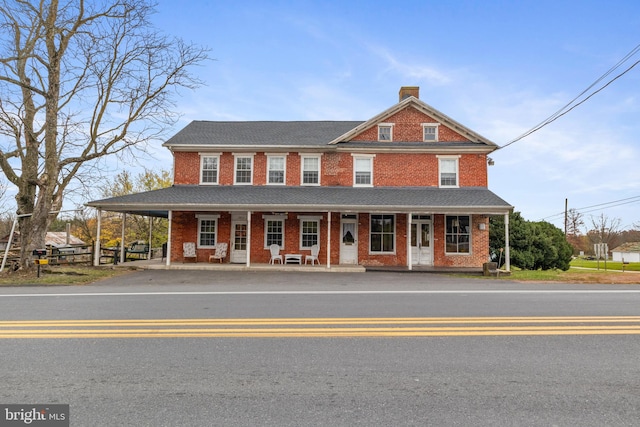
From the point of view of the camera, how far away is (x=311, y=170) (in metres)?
19.4

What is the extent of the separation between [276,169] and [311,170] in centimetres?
179

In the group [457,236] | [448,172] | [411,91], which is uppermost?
[411,91]

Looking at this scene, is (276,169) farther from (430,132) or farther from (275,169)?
(430,132)

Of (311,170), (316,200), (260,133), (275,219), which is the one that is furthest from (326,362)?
(260,133)

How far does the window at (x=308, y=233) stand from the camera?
18516 millimetres

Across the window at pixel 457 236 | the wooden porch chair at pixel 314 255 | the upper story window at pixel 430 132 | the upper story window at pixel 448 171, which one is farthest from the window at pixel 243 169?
the window at pixel 457 236

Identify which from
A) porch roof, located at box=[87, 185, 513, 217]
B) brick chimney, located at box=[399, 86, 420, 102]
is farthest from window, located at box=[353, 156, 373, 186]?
brick chimney, located at box=[399, 86, 420, 102]

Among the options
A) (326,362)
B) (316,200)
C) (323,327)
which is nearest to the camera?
(326,362)

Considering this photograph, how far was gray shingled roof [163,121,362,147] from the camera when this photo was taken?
1948cm

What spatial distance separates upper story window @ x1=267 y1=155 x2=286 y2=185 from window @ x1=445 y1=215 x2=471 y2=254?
843 cm

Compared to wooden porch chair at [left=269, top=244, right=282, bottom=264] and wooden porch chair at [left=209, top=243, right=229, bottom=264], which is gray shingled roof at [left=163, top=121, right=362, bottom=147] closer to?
wooden porch chair at [left=209, top=243, right=229, bottom=264]

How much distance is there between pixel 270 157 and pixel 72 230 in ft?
176

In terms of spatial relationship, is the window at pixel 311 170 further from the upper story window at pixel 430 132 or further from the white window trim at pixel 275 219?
the upper story window at pixel 430 132

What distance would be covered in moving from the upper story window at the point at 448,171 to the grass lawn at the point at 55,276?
1500 centimetres
